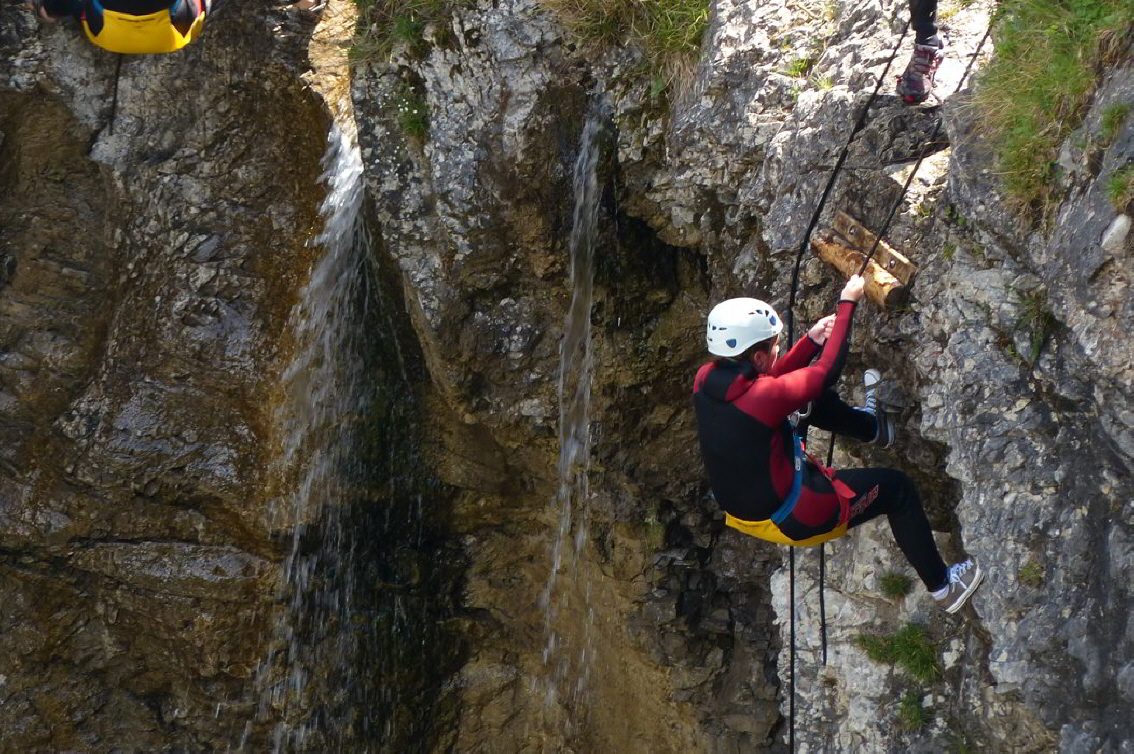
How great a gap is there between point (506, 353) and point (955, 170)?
12.3 feet

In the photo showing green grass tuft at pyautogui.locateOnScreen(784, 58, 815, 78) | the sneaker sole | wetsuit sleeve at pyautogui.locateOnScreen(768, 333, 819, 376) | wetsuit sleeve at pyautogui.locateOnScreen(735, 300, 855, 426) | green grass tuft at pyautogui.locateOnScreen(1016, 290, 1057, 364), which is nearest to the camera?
green grass tuft at pyautogui.locateOnScreen(1016, 290, 1057, 364)

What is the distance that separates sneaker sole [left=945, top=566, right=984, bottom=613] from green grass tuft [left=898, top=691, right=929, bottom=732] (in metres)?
0.61

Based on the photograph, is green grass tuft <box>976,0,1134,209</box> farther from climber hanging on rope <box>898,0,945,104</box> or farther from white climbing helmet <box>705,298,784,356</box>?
white climbing helmet <box>705,298,784,356</box>

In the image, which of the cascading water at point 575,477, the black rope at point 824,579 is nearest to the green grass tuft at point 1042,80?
the black rope at point 824,579

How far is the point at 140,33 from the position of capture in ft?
23.7

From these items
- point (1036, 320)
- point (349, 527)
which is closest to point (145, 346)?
point (349, 527)

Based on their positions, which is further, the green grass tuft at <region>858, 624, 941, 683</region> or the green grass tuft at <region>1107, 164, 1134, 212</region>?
the green grass tuft at <region>858, 624, 941, 683</region>

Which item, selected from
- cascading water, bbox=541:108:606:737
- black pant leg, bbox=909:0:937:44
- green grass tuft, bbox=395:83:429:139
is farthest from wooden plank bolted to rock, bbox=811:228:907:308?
green grass tuft, bbox=395:83:429:139

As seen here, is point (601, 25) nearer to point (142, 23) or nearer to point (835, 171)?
point (835, 171)

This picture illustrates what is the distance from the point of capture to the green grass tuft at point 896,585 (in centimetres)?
514

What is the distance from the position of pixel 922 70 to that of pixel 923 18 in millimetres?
240

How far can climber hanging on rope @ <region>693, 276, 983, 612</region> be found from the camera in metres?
4.57

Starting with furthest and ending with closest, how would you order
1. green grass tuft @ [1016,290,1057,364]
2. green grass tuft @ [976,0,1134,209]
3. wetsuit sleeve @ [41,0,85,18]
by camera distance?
wetsuit sleeve @ [41,0,85,18] → green grass tuft @ [1016,290,1057,364] → green grass tuft @ [976,0,1134,209]

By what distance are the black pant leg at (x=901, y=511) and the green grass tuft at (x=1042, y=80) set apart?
135cm
